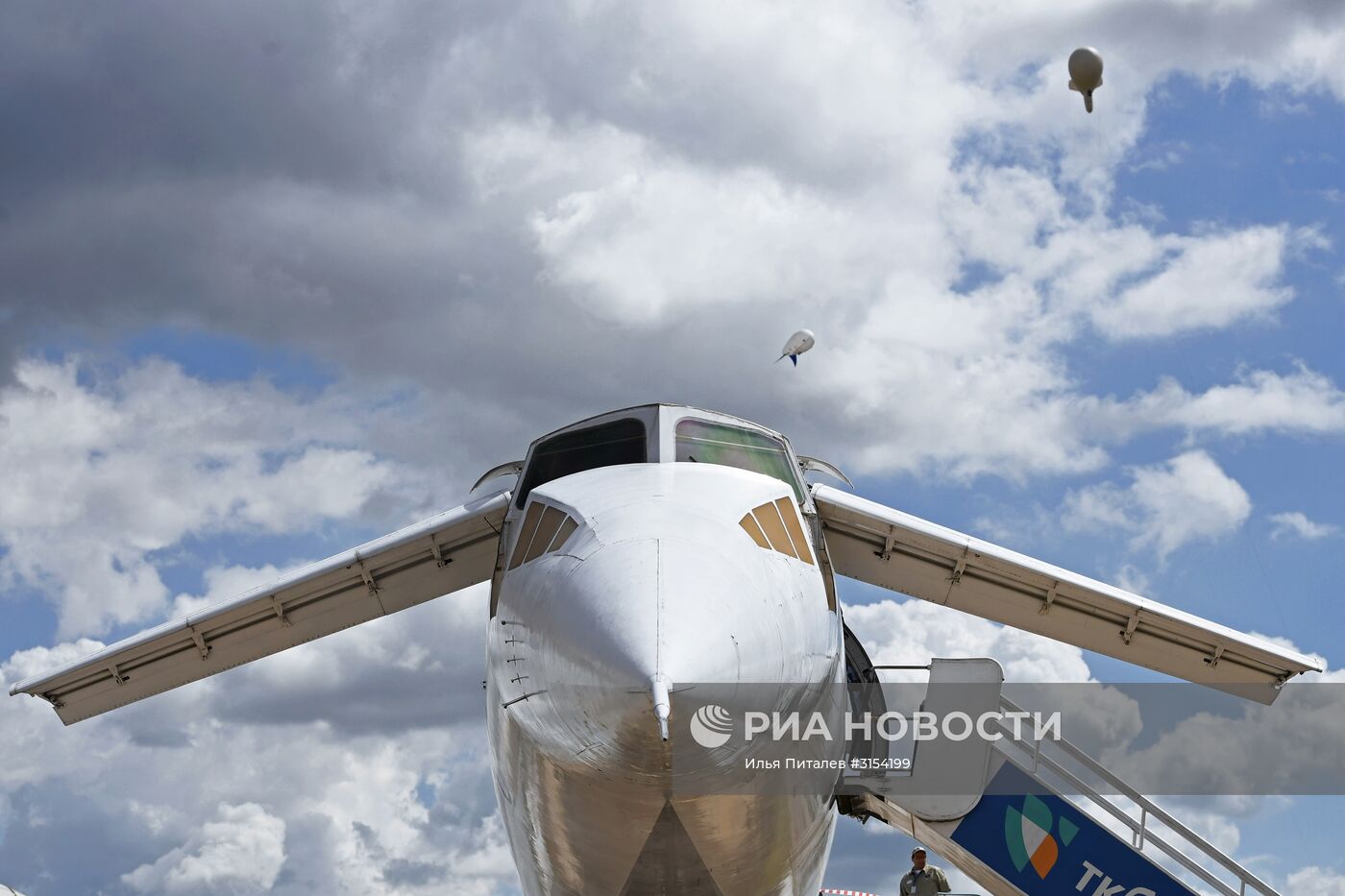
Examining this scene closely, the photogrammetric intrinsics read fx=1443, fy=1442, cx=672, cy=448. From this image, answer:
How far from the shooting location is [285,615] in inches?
536

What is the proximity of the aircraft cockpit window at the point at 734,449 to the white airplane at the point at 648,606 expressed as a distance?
0.06 ft

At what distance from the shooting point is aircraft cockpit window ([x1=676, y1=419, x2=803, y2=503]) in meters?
10.0

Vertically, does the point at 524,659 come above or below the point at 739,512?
below

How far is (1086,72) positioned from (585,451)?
21.6 feet

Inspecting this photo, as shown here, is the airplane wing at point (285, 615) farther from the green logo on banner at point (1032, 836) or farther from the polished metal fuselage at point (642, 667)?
the green logo on banner at point (1032, 836)

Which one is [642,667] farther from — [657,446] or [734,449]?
[734,449]

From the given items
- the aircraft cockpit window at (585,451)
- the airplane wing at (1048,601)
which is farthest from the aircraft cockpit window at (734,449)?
the airplane wing at (1048,601)

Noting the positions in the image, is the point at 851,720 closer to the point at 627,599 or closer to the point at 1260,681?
the point at 1260,681

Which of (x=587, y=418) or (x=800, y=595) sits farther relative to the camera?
(x=587, y=418)

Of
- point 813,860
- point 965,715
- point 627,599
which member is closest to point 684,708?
point 627,599

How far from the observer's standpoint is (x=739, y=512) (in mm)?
8820

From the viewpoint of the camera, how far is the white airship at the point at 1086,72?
13422 millimetres

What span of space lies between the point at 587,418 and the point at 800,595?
2.62 meters

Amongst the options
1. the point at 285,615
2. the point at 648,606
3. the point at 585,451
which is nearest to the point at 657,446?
the point at 585,451
